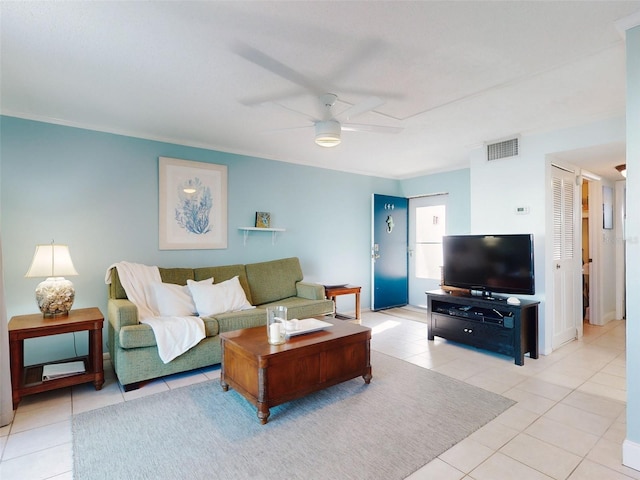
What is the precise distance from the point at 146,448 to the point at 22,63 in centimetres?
258

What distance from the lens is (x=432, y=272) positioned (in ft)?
19.5

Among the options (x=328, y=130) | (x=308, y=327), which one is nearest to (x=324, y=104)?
(x=328, y=130)

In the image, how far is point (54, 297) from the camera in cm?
283

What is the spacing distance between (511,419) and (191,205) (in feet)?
12.1

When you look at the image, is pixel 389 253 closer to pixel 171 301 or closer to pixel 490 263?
pixel 490 263

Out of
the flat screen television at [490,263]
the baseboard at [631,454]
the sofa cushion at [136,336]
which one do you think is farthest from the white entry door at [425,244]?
the sofa cushion at [136,336]

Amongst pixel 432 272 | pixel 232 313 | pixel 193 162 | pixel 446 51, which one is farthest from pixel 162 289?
pixel 432 272

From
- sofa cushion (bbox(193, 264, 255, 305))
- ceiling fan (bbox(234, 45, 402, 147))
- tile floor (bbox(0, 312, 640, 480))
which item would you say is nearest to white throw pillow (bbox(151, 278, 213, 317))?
sofa cushion (bbox(193, 264, 255, 305))

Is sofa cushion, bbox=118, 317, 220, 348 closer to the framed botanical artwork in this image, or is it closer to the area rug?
the area rug

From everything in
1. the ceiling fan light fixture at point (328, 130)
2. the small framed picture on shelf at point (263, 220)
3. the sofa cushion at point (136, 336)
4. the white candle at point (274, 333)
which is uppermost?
the ceiling fan light fixture at point (328, 130)

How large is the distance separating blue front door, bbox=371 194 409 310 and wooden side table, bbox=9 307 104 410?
13.3 feet

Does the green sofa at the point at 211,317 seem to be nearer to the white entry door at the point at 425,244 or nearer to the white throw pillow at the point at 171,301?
the white throw pillow at the point at 171,301

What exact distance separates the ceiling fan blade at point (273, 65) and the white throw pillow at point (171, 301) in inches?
89.4

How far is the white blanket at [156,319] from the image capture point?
2.88m
